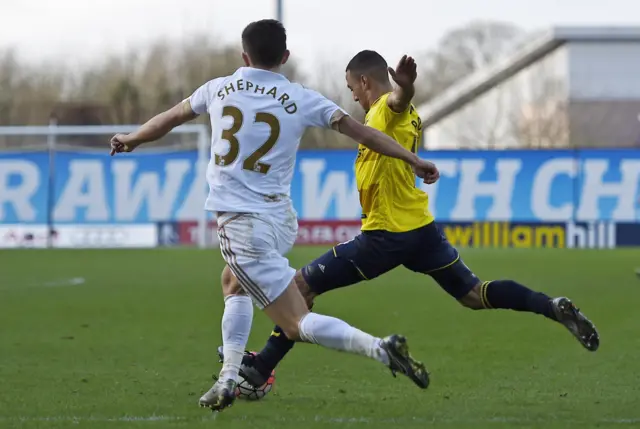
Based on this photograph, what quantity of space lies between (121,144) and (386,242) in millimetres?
1687

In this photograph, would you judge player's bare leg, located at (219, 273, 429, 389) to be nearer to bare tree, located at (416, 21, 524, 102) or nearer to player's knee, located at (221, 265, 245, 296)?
player's knee, located at (221, 265, 245, 296)

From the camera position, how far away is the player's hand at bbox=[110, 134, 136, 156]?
20.0ft

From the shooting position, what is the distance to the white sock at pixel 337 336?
554 cm

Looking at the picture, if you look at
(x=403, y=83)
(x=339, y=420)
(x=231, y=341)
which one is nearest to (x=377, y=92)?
(x=403, y=83)

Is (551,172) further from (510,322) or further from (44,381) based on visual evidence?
(44,381)

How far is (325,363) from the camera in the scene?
27.4 feet

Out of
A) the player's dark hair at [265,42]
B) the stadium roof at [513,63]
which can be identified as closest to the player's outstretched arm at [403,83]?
the player's dark hair at [265,42]

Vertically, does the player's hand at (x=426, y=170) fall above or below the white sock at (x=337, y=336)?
above

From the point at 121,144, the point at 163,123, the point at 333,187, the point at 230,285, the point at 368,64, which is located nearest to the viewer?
the point at 163,123

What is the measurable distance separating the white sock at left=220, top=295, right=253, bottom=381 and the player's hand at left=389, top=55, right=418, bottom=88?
1.42 metres

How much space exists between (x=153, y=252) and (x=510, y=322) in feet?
44.3

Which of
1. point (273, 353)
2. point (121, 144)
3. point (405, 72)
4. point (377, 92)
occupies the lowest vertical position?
point (273, 353)

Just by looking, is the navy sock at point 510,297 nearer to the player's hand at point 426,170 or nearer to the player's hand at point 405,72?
the player's hand at point 426,170

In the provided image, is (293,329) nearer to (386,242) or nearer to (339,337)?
(339,337)
